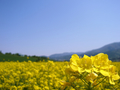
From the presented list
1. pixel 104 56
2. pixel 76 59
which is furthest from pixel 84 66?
pixel 104 56

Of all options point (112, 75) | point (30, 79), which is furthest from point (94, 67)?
point (30, 79)

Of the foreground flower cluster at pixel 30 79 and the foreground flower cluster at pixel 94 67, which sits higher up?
the foreground flower cluster at pixel 94 67

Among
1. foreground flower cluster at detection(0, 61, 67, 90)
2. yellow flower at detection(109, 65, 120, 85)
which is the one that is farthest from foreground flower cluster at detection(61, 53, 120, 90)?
foreground flower cluster at detection(0, 61, 67, 90)

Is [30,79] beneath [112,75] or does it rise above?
beneath

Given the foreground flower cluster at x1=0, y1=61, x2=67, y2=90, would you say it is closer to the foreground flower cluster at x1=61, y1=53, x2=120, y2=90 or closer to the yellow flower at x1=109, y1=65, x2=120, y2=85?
the foreground flower cluster at x1=61, y1=53, x2=120, y2=90

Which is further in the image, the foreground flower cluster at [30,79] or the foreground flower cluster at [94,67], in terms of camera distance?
the foreground flower cluster at [30,79]

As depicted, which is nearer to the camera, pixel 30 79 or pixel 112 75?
pixel 112 75

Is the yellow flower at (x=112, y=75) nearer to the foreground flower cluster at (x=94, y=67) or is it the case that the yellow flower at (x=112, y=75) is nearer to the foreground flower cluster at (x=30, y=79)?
the foreground flower cluster at (x=94, y=67)

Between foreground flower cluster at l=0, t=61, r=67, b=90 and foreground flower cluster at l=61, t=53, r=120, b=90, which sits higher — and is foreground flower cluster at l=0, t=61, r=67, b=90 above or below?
below

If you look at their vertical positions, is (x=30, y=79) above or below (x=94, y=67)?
below

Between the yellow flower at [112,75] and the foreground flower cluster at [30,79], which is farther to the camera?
the foreground flower cluster at [30,79]

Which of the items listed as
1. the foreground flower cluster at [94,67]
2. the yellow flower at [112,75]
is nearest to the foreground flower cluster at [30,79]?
the foreground flower cluster at [94,67]

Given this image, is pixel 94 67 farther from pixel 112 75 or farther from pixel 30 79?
pixel 30 79

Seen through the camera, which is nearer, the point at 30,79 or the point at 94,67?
the point at 94,67
